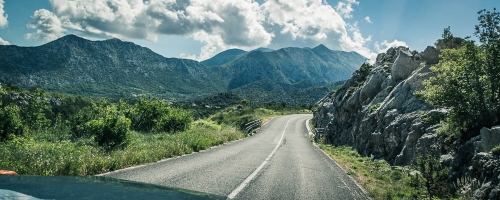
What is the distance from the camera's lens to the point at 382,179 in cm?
1055

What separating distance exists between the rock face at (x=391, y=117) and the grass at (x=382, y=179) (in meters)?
0.73

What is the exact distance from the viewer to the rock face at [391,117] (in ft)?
39.0

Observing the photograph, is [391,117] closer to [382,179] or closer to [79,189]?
[382,179]

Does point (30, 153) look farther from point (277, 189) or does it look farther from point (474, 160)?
point (474, 160)

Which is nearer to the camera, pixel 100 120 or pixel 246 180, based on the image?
pixel 246 180

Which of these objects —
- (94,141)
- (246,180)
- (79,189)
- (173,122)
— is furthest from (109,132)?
(173,122)

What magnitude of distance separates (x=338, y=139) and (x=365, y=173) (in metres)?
12.7

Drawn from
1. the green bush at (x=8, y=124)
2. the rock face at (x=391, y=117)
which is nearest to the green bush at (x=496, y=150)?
the rock face at (x=391, y=117)

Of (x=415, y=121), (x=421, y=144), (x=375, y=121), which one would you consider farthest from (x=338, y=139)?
(x=421, y=144)

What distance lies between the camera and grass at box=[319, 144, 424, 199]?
7.96 m

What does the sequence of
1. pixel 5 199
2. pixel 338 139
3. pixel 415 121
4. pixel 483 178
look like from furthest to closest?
1. pixel 338 139
2. pixel 415 121
3. pixel 483 178
4. pixel 5 199

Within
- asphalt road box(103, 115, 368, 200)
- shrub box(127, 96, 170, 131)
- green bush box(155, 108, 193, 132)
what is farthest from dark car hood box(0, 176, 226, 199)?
shrub box(127, 96, 170, 131)

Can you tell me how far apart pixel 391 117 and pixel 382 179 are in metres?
5.37

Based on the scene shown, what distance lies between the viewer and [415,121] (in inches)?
493
